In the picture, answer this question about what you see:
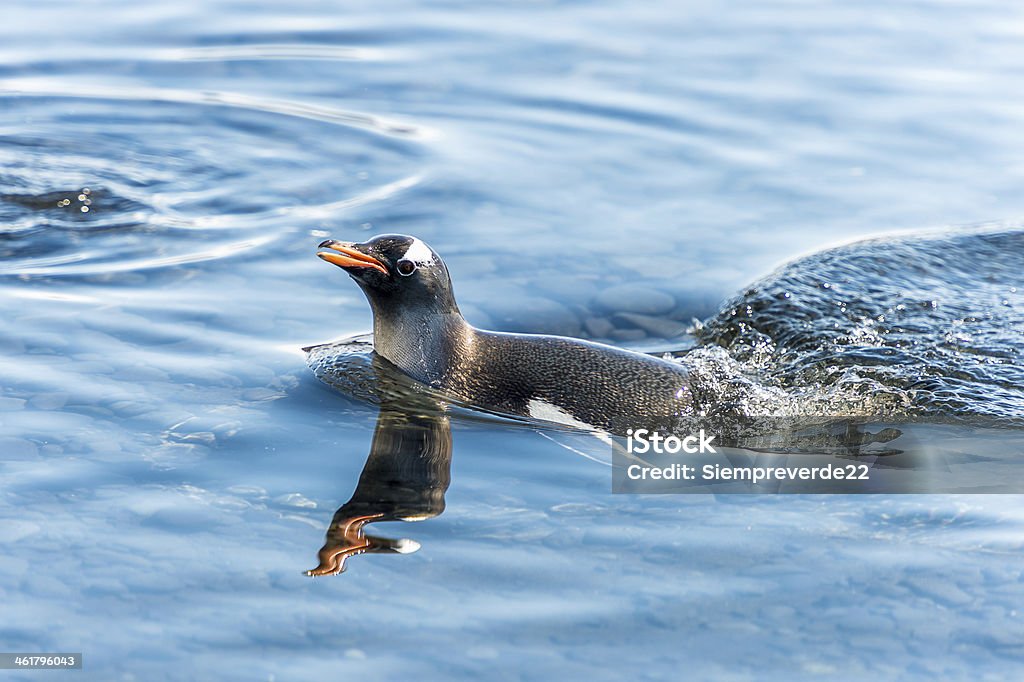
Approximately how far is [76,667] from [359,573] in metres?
1.08

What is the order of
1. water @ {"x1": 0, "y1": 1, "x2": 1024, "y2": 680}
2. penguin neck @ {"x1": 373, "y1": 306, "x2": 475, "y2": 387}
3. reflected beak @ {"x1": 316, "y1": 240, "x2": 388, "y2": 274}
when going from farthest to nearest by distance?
penguin neck @ {"x1": 373, "y1": 306, "x2": 475, "y2": 387} < reflected beak @ {"x1": 316, "y1": 240, "x2": 388, "y2": 274} < water @ {"x1": 0, "y1": 1, "x2": 1024, "y2": 680}

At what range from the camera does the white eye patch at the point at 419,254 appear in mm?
6762

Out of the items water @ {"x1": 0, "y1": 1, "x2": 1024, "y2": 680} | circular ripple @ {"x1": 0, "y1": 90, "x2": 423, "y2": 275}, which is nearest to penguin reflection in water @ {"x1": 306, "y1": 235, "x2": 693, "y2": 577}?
water @ {"x1": 0, "y1": 1, "x2": 1024, "y2": 680}

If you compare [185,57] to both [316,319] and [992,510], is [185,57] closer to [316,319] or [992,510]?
[316,319]

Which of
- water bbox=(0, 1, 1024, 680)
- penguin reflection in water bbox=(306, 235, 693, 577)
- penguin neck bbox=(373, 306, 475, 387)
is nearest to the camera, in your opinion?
water bbox=(0, 1, 1024, 680)

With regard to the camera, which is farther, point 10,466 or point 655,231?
point 655,231

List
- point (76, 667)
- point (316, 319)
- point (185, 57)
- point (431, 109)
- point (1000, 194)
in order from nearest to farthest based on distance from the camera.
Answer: point (76, 667) → point (316, 319) → point (1000, 194) → point (431, 109) → point (185, 57)

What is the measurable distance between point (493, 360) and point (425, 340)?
37cm

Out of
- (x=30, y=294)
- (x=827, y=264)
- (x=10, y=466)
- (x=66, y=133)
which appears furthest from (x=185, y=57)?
(x=10, y=466)

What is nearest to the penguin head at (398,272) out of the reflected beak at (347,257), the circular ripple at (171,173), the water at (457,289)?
the reflected beak at (347,257)

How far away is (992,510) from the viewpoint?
5.87 m

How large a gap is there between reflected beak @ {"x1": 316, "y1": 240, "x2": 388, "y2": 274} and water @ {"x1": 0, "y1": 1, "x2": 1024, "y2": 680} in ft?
2.33

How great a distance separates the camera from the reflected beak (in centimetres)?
657

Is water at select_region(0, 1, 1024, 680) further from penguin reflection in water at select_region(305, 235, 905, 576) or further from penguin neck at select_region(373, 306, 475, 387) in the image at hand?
penguin neck at select_region(373, 306, 475, 387)
